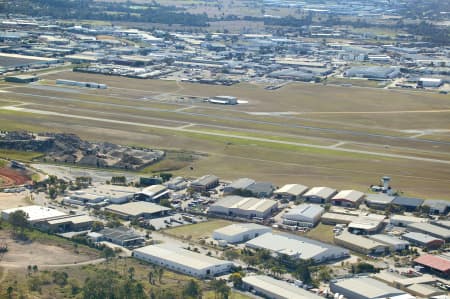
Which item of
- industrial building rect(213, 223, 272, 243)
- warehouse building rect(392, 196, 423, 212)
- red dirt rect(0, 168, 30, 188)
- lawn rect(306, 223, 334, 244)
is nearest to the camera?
industrial building rect(213, 223, 272, 243)

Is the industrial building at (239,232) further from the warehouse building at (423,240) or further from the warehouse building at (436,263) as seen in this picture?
the warehouse building at (436,263)

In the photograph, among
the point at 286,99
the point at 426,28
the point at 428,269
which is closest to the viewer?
the point at 428,269

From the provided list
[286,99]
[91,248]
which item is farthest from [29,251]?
[286,99]

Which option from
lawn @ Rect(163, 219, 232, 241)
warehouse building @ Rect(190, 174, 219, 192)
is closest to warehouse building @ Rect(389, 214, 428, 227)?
lawn @ Rect(163, 219, 232, 241)

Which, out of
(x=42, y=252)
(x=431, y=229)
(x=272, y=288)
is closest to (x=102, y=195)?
(x=42, y=252)

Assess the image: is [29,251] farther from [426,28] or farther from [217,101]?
[426,28]

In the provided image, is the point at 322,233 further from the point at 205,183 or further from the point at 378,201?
the point at 205,183

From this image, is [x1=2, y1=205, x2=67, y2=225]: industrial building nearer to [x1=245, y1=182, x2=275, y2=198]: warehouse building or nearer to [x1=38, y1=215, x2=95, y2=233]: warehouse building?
[x1=38, y1=215, x2=95, y2=233]: warehouse building
